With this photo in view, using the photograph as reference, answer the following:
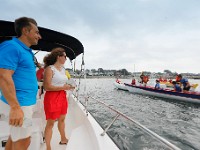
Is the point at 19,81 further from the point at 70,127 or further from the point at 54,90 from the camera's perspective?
the point at 70,127

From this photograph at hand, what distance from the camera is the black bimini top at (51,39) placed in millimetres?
3595

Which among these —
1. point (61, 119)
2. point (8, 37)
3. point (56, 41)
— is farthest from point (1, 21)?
point (61, 119)

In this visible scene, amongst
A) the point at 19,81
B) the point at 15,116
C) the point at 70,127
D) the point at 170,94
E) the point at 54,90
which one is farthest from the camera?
the point at 170,94

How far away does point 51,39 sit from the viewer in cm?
439

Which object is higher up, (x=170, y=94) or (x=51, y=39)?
(x=51, y=39)

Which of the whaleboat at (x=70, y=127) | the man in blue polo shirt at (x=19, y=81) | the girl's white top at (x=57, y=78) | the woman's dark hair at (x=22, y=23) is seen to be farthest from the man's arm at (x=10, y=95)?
the girl's white top at (x=57, y=78)

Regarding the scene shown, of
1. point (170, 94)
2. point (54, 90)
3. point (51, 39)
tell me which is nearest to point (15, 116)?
point (54, 90)

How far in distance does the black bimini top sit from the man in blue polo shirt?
6.66 feet

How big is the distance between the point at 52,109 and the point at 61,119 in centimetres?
34

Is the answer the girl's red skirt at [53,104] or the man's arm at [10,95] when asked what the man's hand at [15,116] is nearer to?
the man's arm at [10,95]

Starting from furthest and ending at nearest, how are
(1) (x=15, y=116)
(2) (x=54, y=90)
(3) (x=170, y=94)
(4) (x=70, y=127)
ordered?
(3) (x=170, y=94), (4) (x=70, y=127), (2) (x=54, y=90), (1) (x=15, y=116)

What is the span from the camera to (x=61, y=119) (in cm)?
306

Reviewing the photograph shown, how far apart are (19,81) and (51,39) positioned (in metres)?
2.88

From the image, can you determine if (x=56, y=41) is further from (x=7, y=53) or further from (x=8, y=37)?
(x=7, y=53)
